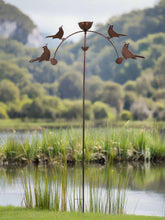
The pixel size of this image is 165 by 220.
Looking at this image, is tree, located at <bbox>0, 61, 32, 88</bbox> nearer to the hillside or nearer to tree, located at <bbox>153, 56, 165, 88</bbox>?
the hillside

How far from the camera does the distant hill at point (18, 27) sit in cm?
4094

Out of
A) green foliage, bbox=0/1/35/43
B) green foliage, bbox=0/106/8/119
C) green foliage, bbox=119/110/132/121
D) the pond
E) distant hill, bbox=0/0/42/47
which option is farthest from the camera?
green foliage, bbox=0/1/35/43

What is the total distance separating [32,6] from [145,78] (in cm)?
1544

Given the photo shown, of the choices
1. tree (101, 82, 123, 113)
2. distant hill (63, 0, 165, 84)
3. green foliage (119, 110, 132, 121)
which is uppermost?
distant hill (63, 0, 165, 84)

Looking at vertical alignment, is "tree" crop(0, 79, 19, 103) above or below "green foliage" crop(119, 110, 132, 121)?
above

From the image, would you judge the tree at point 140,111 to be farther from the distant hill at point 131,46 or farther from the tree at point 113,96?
the distant hill at point 131,46

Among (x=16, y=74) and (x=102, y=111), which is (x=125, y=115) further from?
(x=16, y=74)

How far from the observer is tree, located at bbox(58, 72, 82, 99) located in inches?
1352

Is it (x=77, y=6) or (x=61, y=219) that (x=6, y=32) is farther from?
(x=61, y=219)


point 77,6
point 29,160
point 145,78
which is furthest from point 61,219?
point 77,6

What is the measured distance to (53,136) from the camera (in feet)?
25.1

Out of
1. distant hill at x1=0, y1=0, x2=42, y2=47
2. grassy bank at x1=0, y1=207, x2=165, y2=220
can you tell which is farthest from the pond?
distant hill at x1=0, y1=0, x2=42, y2=47

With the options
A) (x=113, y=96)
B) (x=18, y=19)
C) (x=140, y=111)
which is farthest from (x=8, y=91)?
(x=18, y=19)

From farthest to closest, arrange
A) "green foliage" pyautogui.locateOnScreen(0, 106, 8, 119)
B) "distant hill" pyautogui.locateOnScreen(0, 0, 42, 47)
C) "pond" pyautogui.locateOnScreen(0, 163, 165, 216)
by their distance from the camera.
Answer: "distant hill" pyautogui.locateOnScreen(0, 0, 42, 47) < "green foliage" pyautogui.locateOnScreen(0, 106, 8, 119) < "pond" pyautogui.locateOnScreen(0, 163, 165, 216)
